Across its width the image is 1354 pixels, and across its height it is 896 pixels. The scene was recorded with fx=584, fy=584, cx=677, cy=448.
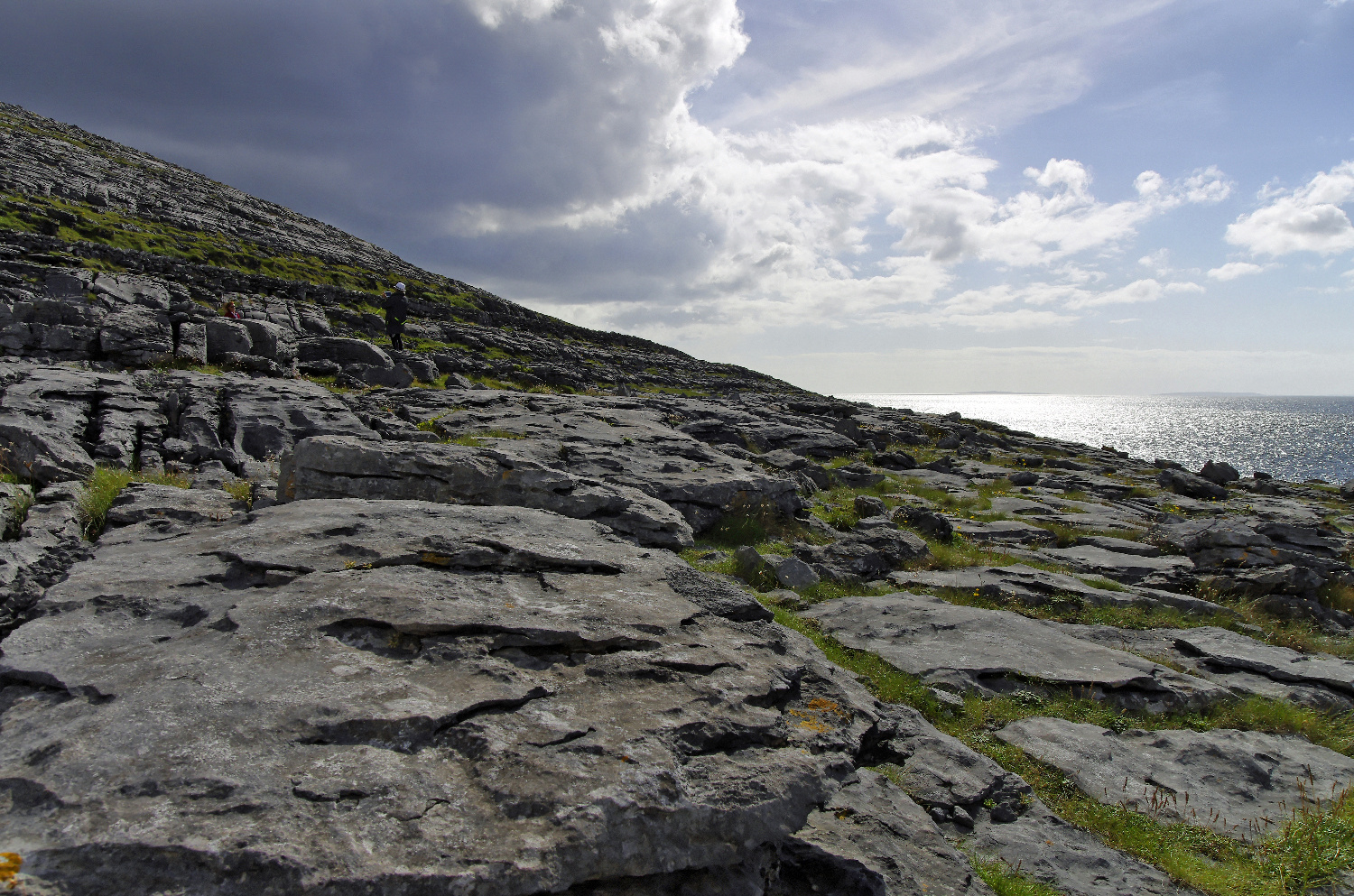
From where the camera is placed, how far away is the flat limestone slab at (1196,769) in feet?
22.8

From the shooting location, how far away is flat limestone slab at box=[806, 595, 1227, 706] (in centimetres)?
925

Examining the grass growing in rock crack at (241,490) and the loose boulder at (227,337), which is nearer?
the grass growing in rock crack at (241,490)

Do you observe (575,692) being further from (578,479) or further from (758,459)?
(758,459)

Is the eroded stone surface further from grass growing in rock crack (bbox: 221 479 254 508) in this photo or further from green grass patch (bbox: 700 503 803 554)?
green grass patch (bbox: 700 503 803 554)

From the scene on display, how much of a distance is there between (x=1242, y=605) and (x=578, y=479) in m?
15.8

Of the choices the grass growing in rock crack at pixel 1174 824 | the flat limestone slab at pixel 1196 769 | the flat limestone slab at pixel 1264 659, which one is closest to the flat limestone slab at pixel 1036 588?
the flat limestone slab at pixel 1264 659

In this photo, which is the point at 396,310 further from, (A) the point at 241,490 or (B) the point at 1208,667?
(B) the point at 1208,667

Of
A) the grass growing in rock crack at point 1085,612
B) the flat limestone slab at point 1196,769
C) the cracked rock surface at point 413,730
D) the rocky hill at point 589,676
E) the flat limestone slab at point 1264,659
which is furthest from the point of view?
the grass growing in rock crack at point 1085,612

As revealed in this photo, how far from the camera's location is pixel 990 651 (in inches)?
391

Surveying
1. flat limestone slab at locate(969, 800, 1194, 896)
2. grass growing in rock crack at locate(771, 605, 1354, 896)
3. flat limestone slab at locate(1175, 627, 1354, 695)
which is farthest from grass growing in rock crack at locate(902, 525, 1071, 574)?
flat limestone slab at locate(969, 800, 1194, 896)

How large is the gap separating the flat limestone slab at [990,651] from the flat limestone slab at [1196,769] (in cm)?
85

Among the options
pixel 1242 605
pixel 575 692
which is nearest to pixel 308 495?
pixel 575 692

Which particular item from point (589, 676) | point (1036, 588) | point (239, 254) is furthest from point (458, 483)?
point (239, 254)

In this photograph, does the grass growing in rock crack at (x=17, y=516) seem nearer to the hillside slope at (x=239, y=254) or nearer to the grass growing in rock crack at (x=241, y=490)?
the grass growing in rock crack at (x=241, y=490)
